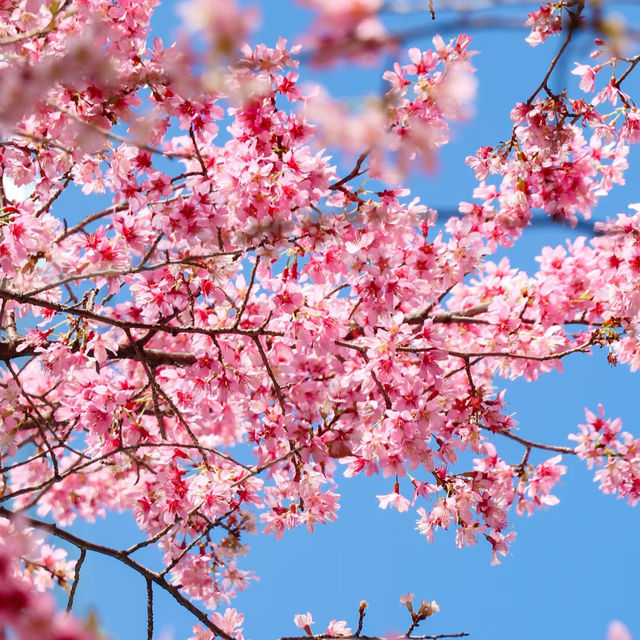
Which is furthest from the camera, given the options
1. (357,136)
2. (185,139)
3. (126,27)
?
(185,139)

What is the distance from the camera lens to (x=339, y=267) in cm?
407

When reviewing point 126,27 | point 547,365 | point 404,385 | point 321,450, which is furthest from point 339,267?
point 126,27

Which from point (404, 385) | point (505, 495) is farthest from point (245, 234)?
point (505, 495)

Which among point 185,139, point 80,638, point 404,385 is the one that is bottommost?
point 80,638

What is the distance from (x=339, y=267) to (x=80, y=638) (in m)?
3.00

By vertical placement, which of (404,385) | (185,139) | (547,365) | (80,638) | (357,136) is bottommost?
(80,638)

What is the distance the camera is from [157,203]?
3793 millimetres

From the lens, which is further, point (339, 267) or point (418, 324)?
point (418, 324)

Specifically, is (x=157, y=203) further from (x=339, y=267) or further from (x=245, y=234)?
(x=339, y=267)

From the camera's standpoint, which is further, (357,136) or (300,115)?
(300,115)

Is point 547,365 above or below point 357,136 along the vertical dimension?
above

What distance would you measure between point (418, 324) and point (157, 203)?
199 centimetres

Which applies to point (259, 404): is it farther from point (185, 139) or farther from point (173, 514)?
point (185, 139)

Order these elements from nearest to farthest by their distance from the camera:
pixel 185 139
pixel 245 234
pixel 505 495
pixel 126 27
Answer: pixel 245 234 < pixel 126 27 < pixel 505 495 < pixel 185 139
